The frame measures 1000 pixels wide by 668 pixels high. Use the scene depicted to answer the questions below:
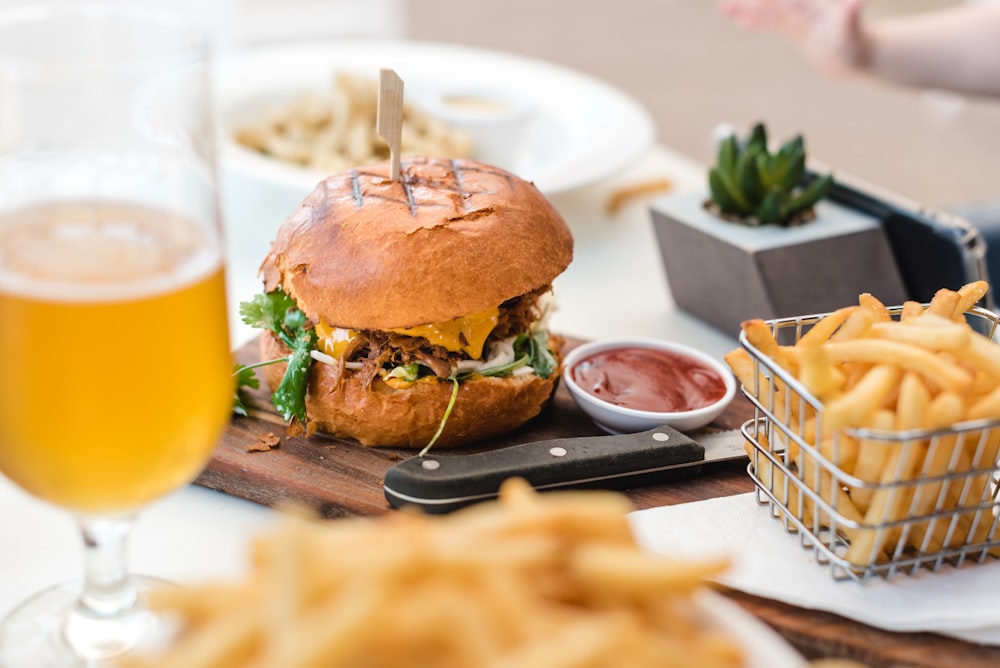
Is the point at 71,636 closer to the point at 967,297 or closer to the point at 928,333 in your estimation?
the point at 928,333

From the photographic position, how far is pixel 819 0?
3.18 metres

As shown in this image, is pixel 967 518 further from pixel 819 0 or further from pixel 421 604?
pixel 819 0

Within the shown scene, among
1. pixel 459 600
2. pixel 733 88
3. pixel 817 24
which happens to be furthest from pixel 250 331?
pixel 733 88

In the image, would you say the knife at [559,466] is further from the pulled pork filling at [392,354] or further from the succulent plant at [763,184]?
the succulent plant at [763,184]

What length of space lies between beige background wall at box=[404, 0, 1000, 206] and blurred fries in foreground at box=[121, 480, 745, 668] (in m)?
5.77

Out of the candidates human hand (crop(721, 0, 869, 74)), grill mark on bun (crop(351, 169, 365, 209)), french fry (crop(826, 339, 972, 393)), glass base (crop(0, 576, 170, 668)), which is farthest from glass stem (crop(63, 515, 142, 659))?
human hand (crop(721, 0, 869, 74))

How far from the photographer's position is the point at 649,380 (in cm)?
202

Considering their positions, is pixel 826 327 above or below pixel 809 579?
above

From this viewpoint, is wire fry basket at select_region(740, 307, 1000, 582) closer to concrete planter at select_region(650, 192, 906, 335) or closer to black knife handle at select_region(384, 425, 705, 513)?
black knife handle at select_region(384, 425, 705, 513)

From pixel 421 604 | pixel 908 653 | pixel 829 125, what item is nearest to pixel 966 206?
pixel 908 653

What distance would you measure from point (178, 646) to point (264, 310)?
1052mm

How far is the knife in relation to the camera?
5.09 feet

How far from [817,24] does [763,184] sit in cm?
101

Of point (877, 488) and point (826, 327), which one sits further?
point (826, 327)
